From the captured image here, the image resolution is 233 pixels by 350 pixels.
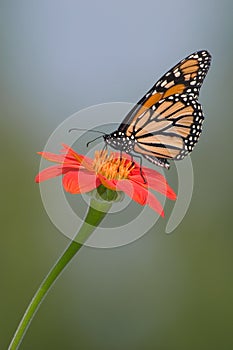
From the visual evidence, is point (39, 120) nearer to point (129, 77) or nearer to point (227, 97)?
point (129, 77)

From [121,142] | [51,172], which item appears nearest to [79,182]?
[51,172]

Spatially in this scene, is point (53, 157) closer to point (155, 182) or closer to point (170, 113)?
point (155, 182)

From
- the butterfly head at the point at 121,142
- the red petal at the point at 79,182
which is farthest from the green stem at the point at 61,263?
the butterfly head at the point at 121,142

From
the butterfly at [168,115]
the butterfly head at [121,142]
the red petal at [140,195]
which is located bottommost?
the red petal at [140,195]

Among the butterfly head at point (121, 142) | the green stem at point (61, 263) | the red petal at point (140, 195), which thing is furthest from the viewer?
the butterfly head at point (121, 142)

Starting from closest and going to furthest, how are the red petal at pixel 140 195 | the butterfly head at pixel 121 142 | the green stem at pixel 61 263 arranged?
the green stem at pixel 61 263
the red petal at pixel 140 195
the butterfly head at pixel 121 142

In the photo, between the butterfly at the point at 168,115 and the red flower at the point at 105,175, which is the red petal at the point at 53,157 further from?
the butterfly at the point at 168,115

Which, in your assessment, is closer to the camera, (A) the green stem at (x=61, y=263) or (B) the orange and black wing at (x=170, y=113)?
(A) the green stem at (x=61, y=263)

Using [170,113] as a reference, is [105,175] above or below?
below
